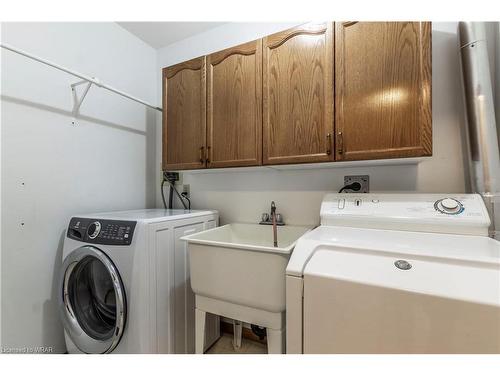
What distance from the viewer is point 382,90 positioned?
3.67ft

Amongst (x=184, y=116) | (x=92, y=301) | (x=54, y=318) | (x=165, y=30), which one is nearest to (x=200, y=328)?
(x=92, y=301)

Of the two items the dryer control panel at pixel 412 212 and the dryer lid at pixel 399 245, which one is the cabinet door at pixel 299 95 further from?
the dryer lid at pixel 399 245

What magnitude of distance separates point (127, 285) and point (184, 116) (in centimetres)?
116

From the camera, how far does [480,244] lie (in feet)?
2.88

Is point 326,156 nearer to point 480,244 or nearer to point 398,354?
point 480,244

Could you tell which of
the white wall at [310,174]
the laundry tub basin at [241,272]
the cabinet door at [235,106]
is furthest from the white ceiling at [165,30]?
the laundry tub basin at [241,272]


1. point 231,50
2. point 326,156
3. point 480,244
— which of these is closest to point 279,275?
point 326,156

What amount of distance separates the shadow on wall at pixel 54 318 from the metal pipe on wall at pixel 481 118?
2.40 metres

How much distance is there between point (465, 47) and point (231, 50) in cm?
129

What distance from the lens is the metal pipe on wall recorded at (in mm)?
1059

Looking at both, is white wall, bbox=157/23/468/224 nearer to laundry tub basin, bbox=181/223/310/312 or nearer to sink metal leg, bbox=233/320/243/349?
laundry tub basin, bbox=181/223/310/312

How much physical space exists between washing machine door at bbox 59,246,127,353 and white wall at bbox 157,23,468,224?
88 centimetres

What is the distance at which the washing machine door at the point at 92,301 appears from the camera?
3.96ft

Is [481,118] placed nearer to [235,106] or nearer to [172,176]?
[235,106]
